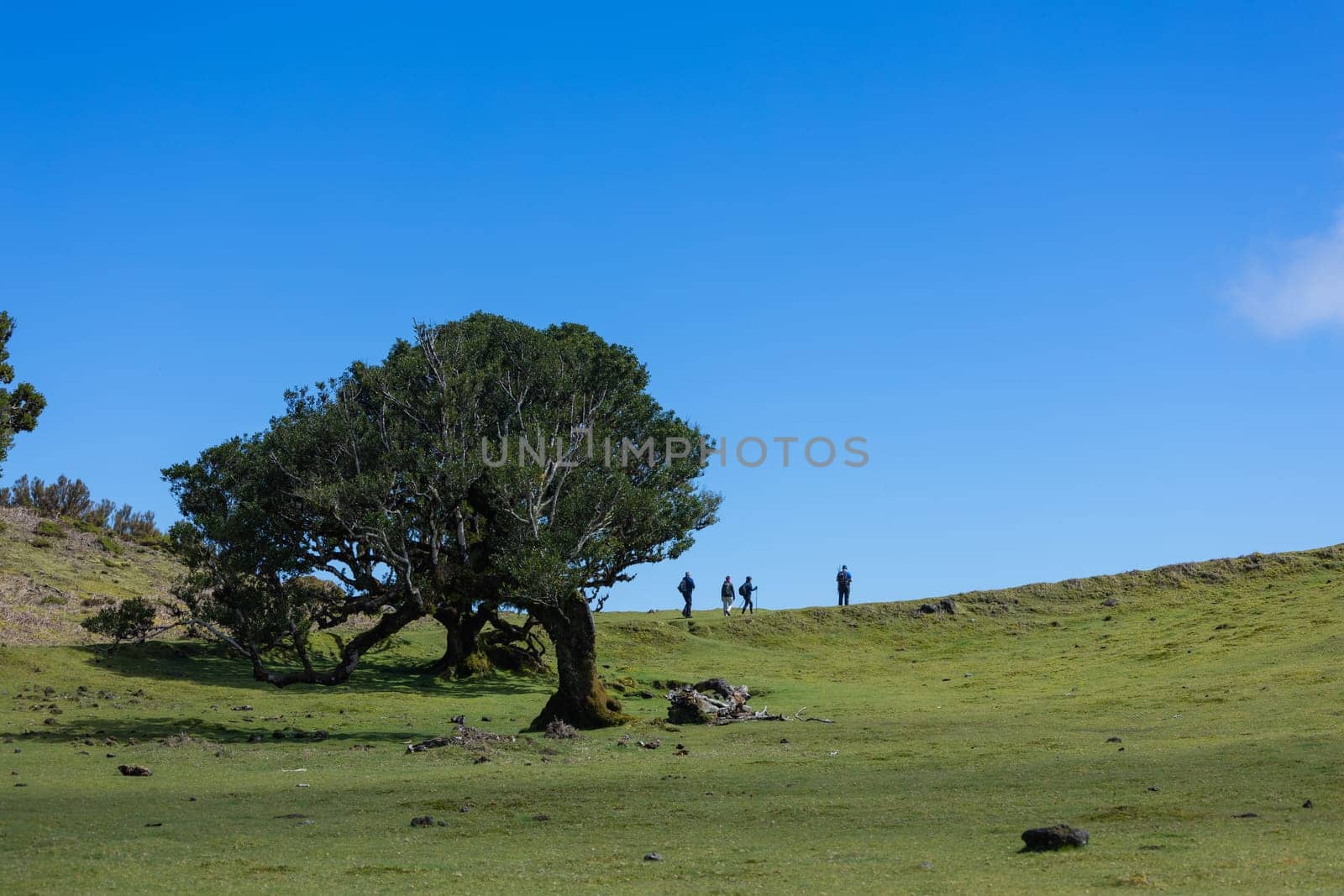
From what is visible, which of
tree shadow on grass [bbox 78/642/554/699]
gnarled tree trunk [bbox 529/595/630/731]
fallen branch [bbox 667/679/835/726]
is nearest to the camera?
gnarled tree trunk [bbox 529/595/630/731]

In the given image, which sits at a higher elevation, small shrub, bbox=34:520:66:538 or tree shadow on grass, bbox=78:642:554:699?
small shrub, bbox=34:520:66:538

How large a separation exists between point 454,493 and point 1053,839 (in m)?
26.3

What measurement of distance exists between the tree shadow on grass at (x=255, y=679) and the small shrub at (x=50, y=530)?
23.8m

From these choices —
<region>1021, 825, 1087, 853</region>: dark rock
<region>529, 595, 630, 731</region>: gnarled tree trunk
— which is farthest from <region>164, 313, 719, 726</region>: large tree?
<region>1021, 825, 1087, 853</region>: dark rock

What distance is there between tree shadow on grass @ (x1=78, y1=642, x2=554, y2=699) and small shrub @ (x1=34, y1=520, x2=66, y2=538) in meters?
23.8

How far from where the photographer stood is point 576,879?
14.1 m

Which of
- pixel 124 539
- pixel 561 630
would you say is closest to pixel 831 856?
pixel 561 630

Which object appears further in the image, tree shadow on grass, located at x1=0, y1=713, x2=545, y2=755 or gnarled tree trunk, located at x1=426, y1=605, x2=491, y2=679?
gnarled tree trunk, located at x1=426, y1=605, x2=491, y2=679

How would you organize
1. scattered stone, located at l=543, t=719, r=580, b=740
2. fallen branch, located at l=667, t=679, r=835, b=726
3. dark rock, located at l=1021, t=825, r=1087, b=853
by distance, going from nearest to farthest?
dark rock, located at l=1021, t=825, r=1087, b=853 < scattered stone, located at l=543, t=719, r=580, b=740 < fallen branch, located at l=667, t=679, r=835, b=726

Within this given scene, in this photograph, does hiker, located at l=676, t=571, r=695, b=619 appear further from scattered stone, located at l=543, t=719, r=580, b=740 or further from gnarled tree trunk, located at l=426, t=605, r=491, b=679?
scattered stone, located at l=543, t=719, r=580, b=740

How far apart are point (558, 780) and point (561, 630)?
12.1m

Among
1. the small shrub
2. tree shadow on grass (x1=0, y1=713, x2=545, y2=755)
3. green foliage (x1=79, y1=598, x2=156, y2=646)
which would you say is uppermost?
the small shrub

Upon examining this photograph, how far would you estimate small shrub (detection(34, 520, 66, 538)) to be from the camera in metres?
65.2

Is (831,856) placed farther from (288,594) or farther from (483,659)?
(483,659)
